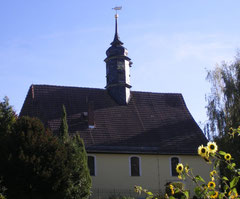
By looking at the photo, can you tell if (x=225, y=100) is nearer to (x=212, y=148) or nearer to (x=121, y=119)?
(x=121, y=119)

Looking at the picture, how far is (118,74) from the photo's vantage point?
29453mm

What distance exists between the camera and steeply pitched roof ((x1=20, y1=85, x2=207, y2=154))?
25797 millimetres

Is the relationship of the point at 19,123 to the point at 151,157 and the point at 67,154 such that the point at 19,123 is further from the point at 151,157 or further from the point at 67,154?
the point at 151,157

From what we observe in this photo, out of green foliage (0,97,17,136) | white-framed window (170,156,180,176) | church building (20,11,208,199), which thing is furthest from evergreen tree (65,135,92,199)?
white-framed window (170,156,180,176)

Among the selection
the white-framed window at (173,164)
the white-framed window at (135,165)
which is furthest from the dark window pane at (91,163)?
the white-framed window at (173,164)

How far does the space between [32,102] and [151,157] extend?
26.8 ft

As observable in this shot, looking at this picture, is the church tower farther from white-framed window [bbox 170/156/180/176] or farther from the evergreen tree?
the evergreen tree

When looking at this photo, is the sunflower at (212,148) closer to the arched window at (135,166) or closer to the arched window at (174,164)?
the arched window at (135,166)

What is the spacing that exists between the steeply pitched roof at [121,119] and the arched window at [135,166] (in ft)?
2.30

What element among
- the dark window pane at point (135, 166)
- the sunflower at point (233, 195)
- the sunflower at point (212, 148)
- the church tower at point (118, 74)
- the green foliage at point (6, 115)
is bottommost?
the sunflower at point (233, 195)

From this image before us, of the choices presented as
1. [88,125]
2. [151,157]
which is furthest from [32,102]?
[151,157]

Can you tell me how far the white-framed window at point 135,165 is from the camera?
1017 inches

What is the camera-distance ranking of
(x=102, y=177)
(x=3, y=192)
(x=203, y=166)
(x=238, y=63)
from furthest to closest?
1. (x=238, y=63)
2. (x=203, y=166)
3. (x=102, y=177)
4. (x=3, y=192)

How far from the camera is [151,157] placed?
26266 mm
